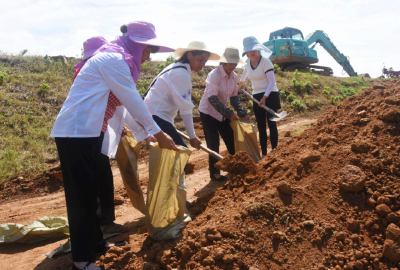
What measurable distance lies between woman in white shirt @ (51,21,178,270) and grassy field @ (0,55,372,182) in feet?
6.67

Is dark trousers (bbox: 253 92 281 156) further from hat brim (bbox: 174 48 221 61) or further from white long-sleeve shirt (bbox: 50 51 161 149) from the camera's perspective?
white long-sleeve shirt (bbox: 50 51 161 149)

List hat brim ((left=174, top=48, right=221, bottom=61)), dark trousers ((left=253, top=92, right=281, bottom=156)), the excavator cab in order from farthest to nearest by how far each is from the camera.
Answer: the excavator cab < dark trousers ((left=253, top=92, right=281, bottom=156)) < hat brim ((left=174, top=48, right=221, bottom=61))

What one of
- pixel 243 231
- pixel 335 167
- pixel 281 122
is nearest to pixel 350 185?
pixel 335 167

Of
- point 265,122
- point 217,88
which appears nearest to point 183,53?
point 217,88

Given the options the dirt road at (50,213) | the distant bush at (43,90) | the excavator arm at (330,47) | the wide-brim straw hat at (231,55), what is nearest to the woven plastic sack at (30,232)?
the dirt road at (50,213)

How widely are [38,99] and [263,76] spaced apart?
17.5 ft

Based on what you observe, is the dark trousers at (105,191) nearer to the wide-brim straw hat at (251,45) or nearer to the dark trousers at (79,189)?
the dark trousers at (79,189)

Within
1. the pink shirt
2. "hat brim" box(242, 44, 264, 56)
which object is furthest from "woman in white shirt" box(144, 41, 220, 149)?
"hat brim" box(242, 44, 264, 56)

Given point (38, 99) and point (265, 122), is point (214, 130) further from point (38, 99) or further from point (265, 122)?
point (38, 99)

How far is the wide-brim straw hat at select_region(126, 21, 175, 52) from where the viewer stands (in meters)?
2.56

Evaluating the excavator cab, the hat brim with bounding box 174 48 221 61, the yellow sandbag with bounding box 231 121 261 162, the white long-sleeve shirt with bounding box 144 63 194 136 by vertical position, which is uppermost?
the excavator cab

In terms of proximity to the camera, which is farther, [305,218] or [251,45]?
[251,45]

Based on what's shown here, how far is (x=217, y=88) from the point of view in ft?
14.2

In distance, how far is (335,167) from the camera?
3.00 metres
